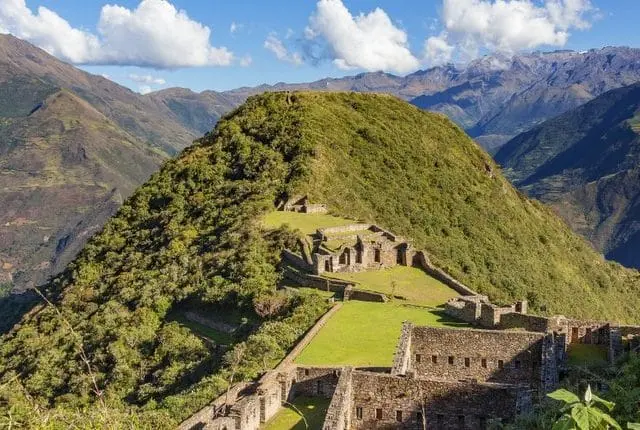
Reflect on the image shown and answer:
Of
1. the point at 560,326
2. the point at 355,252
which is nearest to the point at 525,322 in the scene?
the point at 560,326

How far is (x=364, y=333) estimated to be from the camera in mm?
30344

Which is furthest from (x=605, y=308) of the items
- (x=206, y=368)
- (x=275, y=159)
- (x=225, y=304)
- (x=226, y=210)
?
(x=206, y=368)

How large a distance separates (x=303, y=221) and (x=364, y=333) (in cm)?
2830

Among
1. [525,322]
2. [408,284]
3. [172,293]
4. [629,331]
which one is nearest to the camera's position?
[629,331]

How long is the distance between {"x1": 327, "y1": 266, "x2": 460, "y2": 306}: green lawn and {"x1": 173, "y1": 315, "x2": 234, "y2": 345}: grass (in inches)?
307

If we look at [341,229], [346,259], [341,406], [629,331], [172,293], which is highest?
[341,229]

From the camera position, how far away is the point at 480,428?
19.3 metres

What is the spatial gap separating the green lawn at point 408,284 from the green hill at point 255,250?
17.4 ft

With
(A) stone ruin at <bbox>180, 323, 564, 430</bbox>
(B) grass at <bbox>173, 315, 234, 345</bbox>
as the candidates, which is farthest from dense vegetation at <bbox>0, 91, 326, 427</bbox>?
(A) stone ruin at <bbox>180, 323, 564, 430</bbox>

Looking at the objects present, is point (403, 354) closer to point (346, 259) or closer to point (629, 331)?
point (629, 331)

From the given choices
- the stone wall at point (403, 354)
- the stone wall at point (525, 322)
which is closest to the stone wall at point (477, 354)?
the stone wall at point (403, 354)

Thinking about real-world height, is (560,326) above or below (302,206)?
below

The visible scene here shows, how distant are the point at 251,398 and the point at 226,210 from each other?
42871 millimetres

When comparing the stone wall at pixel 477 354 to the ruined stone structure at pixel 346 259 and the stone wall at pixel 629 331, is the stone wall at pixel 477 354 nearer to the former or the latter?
the stone wall at pixel 629 331
